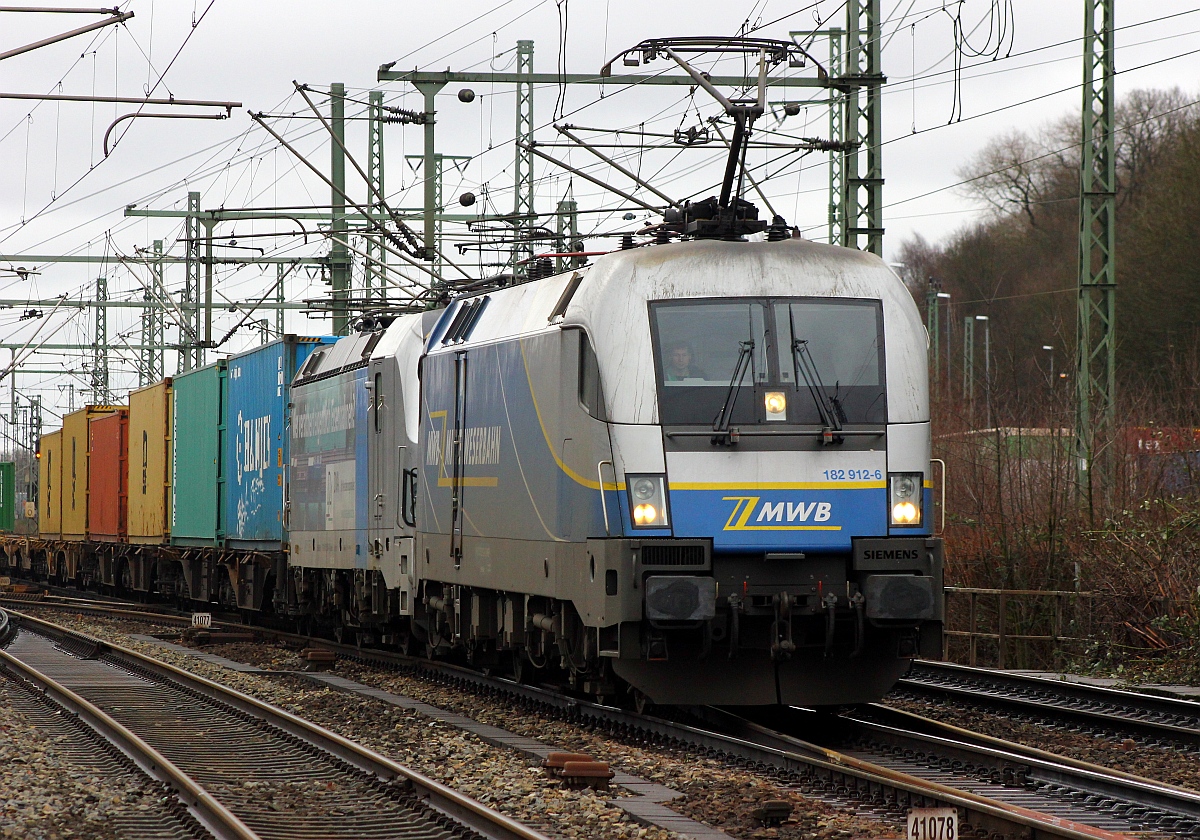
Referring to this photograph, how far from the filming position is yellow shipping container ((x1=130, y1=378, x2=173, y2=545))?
99.2ft

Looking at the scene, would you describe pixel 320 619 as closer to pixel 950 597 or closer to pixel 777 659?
pixel 950 597

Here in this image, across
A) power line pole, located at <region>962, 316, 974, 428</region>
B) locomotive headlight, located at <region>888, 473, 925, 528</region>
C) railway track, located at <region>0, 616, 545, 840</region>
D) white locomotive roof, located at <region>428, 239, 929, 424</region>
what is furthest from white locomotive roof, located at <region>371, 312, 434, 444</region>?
power line pole, located at <region>962, 316, 974, 428</region>

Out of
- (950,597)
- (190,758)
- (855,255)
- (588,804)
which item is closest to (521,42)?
(950,597)

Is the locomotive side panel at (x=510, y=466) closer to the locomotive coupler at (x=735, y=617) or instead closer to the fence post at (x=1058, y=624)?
the locomotive coupler at (x=735, y=617)

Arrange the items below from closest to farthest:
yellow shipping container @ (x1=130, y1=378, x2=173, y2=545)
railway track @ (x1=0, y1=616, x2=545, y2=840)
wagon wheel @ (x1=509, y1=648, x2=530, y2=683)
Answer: railway track @ (x1=0, y1=616, x2=545, y2=840), wagon wheel @ (x1=509, y1=648, x2=530, y2=683), yellow shipping container @ (x1=130, y1=378, x2=173, y2=545)

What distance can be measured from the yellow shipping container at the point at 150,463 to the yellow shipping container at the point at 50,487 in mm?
9257

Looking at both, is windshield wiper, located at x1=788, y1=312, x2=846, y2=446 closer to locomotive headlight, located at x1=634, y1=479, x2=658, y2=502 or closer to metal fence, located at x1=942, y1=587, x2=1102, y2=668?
locomotive headlight, located at x1=634, y1=479, x2=658, y2=502

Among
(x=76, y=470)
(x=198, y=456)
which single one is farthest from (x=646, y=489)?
(x=76, y=470)

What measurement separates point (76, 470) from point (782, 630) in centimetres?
3119

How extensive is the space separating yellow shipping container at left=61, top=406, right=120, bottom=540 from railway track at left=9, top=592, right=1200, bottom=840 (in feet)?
87.7

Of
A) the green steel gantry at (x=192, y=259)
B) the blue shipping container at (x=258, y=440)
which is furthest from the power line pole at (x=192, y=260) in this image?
the blue shipping container at (x=258, y=440)

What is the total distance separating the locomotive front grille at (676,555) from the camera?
1091 cm

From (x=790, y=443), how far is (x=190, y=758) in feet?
15.2

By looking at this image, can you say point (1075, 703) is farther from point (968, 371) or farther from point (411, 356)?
point (968, 371)
